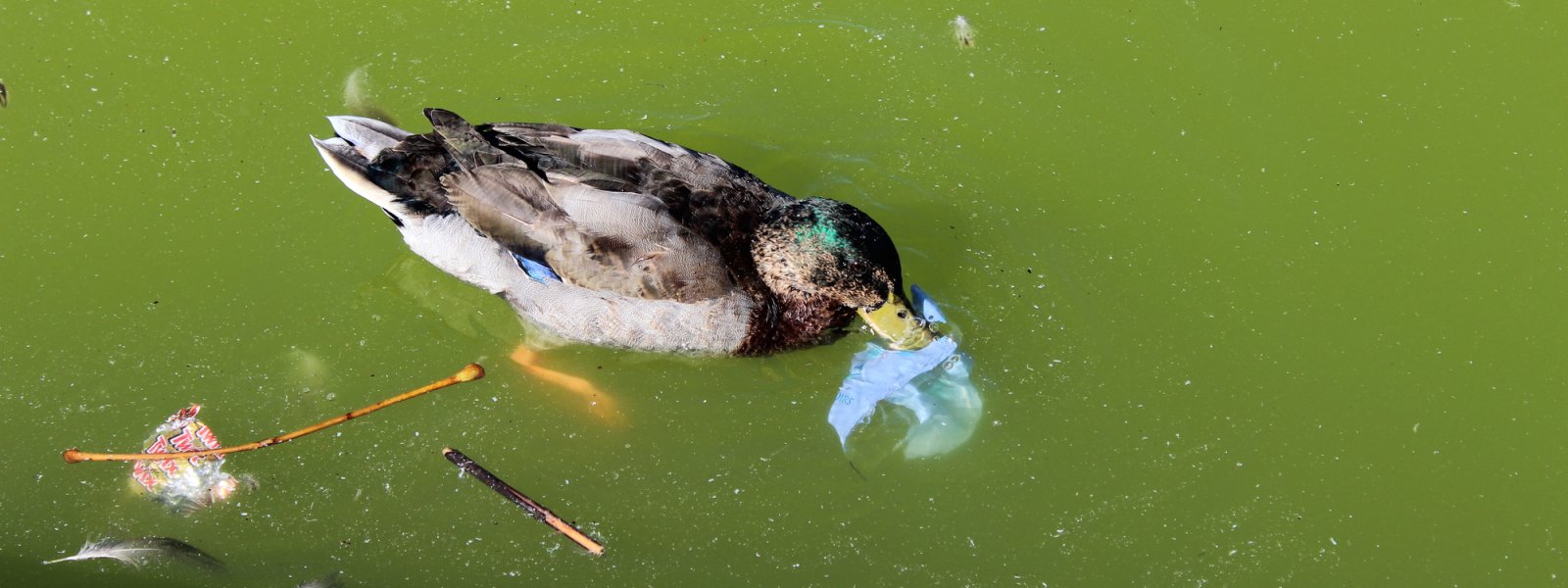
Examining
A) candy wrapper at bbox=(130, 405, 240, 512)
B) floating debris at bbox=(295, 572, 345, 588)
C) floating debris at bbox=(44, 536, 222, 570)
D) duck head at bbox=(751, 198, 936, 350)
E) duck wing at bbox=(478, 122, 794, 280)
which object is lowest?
floating debris at bbox=(295, 572, 345, 588)

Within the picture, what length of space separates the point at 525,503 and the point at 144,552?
103cm

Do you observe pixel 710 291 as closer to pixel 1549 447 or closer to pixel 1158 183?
pixel 1158 183

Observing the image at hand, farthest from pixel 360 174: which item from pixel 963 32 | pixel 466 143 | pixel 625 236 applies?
pixel 963 32

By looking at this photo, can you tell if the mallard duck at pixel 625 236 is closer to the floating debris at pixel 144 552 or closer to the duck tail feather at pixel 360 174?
the duck tail feather at pixel 360 174

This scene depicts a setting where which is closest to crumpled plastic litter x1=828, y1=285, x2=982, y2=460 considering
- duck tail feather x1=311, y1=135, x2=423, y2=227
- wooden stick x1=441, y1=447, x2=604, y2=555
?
wooden stick x1=441, y1=447, x2=604, y2=555

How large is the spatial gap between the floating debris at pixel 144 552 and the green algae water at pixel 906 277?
34 millimetres

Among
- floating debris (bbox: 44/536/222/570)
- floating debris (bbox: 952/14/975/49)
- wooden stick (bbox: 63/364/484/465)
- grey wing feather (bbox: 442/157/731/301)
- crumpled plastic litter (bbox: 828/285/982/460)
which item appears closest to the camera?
grey wing feather (bbox: 442/157/731/301)

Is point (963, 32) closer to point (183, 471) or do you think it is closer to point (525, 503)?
point (525, 503)

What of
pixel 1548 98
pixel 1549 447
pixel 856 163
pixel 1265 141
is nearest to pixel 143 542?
pixel 856 163

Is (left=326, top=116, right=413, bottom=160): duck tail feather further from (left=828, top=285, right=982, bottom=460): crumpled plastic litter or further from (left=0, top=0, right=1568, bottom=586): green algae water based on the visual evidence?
(left=828, top=285, right=982, bottom=460): crumpled plastic litter

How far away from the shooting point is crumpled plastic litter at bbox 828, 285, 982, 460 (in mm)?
3451

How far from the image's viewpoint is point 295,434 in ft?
11.0

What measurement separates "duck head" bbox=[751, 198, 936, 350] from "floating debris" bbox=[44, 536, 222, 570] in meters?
1.74

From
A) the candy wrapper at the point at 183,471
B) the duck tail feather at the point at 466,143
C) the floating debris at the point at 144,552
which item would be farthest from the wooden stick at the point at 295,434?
the duck tail feather at the point at 466,143
